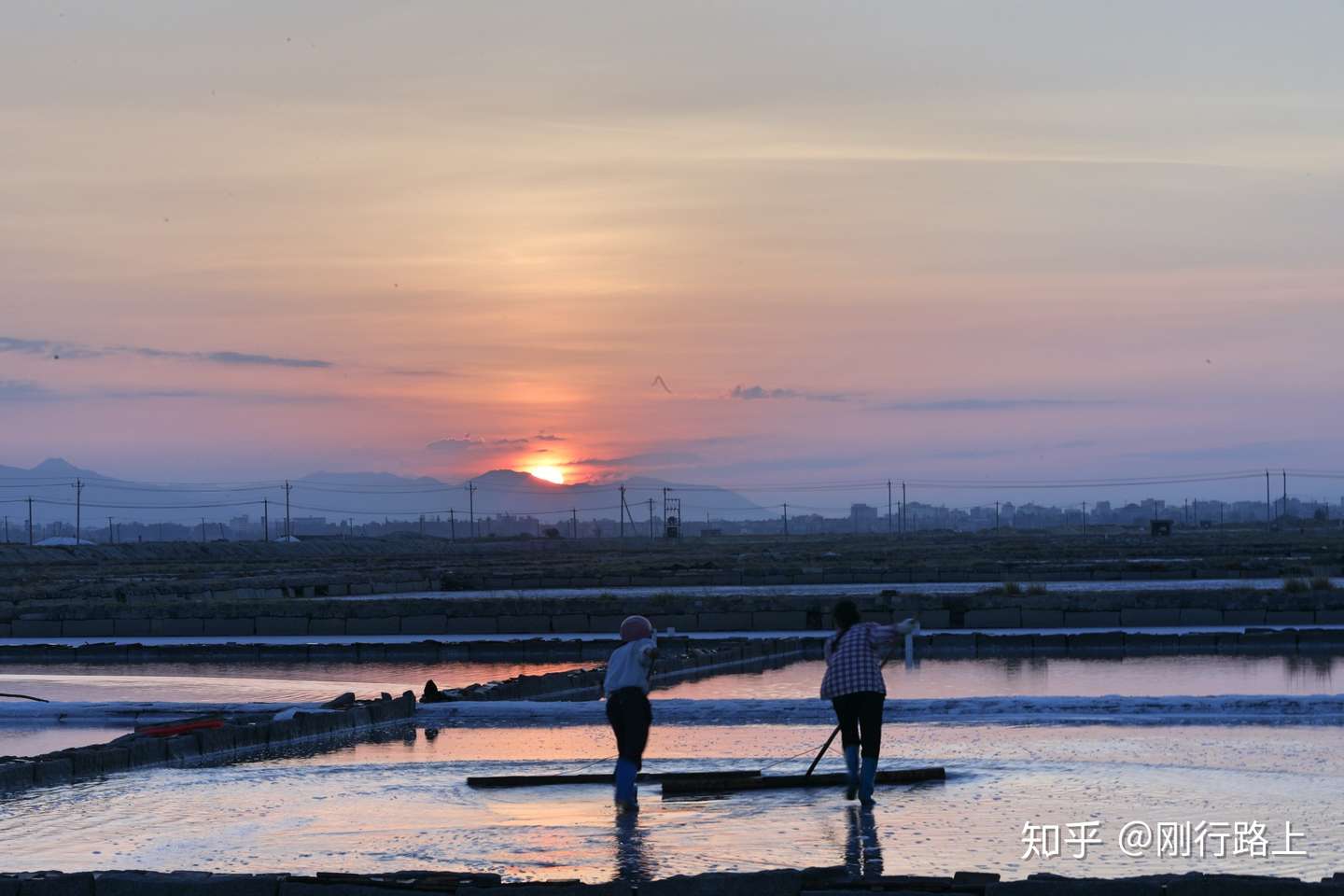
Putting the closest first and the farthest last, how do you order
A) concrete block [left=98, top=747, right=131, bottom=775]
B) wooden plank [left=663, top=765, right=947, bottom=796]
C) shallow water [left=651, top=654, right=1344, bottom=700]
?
wooden plank [left=663, top=765, right=947, bottom=796] → concrete block [left=98, top=747, right=131, bottom=775] → shallow water [left=651, top=654, right=1344, bottom=700]

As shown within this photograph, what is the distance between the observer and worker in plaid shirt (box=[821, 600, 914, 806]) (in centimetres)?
1038

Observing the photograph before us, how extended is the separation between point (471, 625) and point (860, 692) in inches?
705

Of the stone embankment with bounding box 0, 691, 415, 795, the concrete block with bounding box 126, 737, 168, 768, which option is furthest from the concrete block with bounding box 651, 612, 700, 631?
the concrete block with bounding box 126, 737, 168, 768

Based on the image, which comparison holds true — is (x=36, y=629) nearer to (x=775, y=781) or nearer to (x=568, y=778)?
(x=568, y=778)

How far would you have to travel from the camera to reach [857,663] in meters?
10.5

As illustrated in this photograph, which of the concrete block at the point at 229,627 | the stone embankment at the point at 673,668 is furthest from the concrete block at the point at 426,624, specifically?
the stone embankment at the point at 673,668

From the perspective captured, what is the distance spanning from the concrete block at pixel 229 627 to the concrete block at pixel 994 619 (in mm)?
11970

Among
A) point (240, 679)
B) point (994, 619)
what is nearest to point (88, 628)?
point (240, 679)

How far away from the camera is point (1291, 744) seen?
12.5 metres

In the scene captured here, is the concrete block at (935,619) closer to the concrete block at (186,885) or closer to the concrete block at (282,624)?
the concrete block at (282,624)

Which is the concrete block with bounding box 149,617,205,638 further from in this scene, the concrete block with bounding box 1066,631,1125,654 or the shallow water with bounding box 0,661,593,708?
the concrete block with bounding box 1066,631,1125,654

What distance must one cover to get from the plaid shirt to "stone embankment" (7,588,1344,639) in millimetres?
14464

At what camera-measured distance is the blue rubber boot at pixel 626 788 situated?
10.4 metres

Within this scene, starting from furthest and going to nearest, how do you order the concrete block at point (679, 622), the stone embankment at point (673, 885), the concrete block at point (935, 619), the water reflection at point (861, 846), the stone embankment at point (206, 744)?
the concrete block at point (679, 622)
the concrete block at point (935, 619)
the stone embankment at point (206, 744)
the water reflection at point (861, 846)
the stone embankment at point (673, 885)
